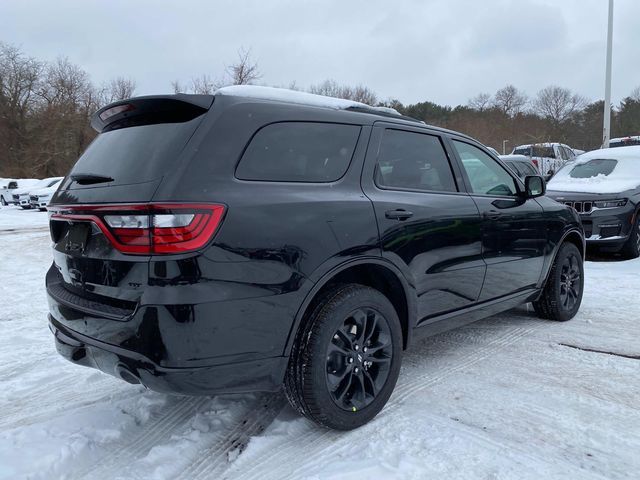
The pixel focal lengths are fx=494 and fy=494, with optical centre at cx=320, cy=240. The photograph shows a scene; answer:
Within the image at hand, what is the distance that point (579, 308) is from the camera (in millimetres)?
5234

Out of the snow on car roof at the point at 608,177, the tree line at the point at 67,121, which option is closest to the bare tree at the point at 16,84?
the tree line at the point at 67,121

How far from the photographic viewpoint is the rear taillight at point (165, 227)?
2115 millimetres

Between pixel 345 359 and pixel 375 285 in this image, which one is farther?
pixel 375 285

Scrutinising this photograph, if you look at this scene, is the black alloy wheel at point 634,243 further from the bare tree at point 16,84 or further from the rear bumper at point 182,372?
the bare tree at point 16,84

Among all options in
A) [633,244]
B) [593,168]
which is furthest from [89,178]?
[593,168]

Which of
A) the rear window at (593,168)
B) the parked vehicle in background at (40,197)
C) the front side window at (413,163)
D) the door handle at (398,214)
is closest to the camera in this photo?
the door handle at (398,214)

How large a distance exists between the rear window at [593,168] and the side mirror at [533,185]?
5.77 m

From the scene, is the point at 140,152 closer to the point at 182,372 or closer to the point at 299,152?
the point at 299,152

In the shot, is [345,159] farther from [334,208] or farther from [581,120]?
[581,120]

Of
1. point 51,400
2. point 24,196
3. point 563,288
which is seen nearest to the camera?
point 51,400

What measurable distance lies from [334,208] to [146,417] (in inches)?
66.0

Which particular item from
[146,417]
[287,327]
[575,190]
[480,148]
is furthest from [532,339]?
[575,190]

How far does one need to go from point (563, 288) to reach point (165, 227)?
4.04 metres

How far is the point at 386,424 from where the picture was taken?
277 cm
